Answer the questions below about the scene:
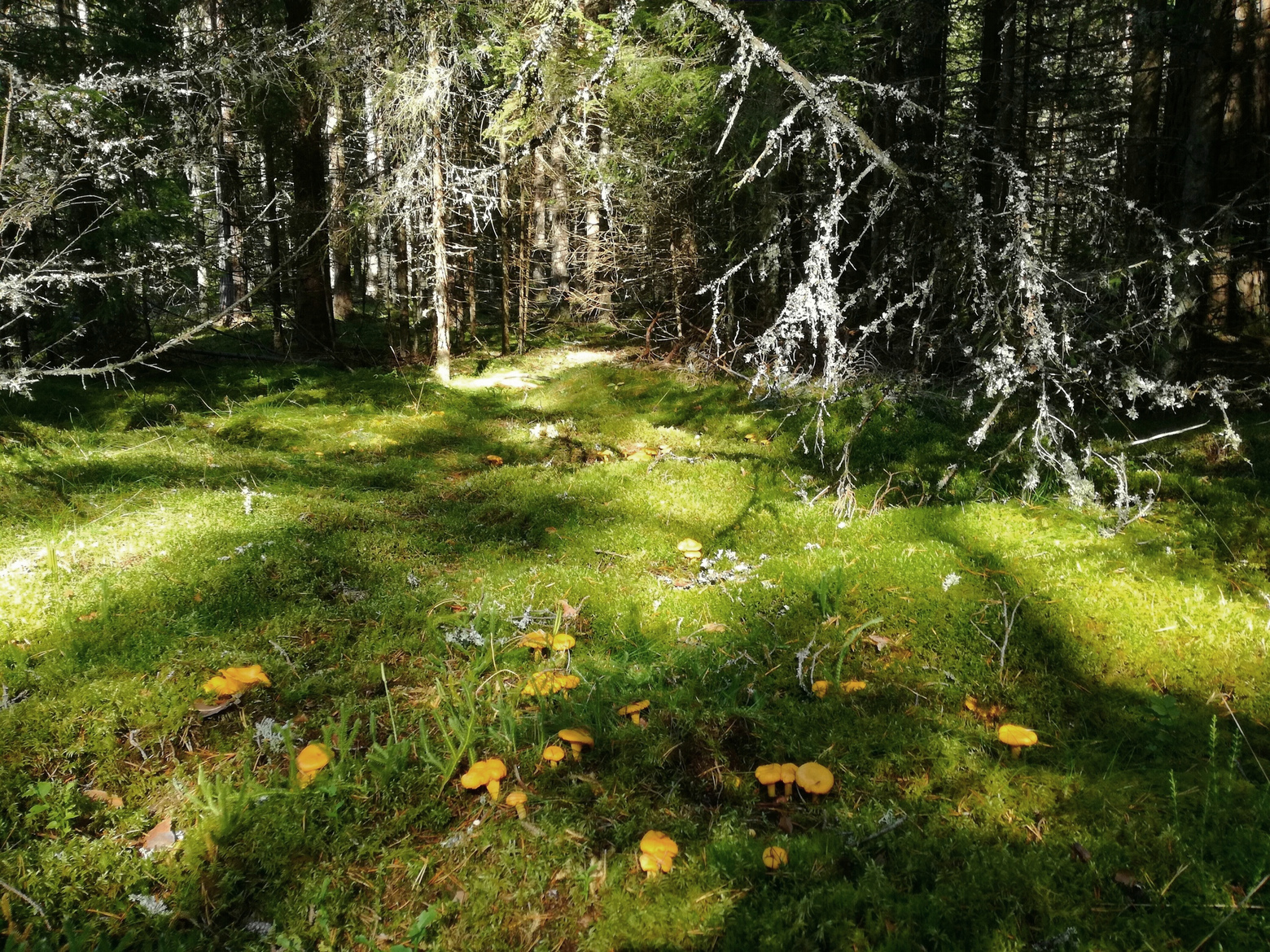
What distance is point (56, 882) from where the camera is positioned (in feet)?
7.43

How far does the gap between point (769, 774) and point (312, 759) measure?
1825 millimetres

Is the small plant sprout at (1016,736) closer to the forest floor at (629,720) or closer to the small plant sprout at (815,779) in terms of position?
the forest floor at (629,720)

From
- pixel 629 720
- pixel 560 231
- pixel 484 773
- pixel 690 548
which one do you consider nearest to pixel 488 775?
pixel 484 773

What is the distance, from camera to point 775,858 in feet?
7.70

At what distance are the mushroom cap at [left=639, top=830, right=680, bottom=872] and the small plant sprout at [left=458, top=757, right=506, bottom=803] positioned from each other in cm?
65

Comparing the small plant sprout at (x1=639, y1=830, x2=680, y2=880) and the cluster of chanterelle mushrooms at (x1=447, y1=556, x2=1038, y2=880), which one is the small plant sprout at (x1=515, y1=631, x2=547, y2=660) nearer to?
the cluster of chanterelle mushrooms at (x1=447, y1=556, x2=1038, y2=880)

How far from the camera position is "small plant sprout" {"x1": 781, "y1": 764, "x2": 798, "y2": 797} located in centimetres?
264

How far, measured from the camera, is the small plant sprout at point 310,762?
265 cm

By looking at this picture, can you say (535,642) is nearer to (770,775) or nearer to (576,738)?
(576,738)

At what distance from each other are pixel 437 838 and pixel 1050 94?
15315 mm

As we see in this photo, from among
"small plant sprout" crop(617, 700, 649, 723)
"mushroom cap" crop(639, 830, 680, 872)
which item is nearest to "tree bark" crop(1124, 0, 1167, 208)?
"small plant sprout" crop(617, 700, 649, 723)

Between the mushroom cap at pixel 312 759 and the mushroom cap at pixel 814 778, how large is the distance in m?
1.90

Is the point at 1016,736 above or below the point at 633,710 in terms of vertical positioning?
above

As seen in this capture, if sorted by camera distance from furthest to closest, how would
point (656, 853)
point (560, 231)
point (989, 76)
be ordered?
point (560, 231) → point (989, 76) → point (656, 853)
